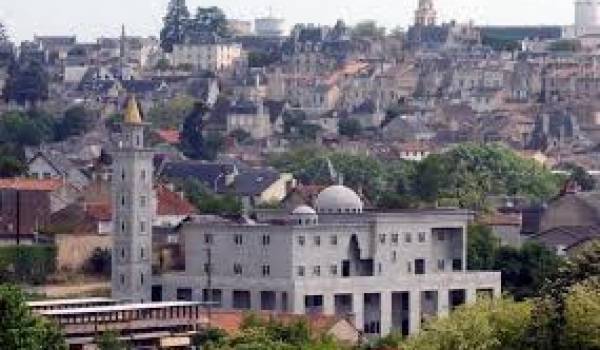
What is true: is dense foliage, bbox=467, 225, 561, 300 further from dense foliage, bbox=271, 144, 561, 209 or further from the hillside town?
dense foliage, bbox=271, 144, 561, 209

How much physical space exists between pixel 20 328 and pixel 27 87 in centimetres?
8544

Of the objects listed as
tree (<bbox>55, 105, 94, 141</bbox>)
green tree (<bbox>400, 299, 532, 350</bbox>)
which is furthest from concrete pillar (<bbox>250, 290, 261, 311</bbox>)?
tree (<bbox>55, 105, 94, 141</bbox>)

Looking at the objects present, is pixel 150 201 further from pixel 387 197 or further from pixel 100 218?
pixel 387 197

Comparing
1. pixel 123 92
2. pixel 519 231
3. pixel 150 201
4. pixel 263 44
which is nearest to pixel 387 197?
pixel 519 231

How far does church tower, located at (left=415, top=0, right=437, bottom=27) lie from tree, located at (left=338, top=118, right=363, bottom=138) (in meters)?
43.0

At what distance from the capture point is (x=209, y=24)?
160 metres

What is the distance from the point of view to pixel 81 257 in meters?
70.3

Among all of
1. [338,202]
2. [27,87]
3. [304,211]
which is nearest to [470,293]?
[338,202]

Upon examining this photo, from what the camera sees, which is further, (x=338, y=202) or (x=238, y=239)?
(x=338, y=202)

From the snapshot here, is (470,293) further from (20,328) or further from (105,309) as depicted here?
A: (20,328)

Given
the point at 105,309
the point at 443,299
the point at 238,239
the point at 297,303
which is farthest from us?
the point at 443,299

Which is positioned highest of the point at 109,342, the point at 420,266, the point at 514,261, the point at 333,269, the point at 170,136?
the point at 109,342

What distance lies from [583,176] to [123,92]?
4042cm

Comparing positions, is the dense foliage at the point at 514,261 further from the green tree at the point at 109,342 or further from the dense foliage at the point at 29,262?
the green tree at the point at 109,342
